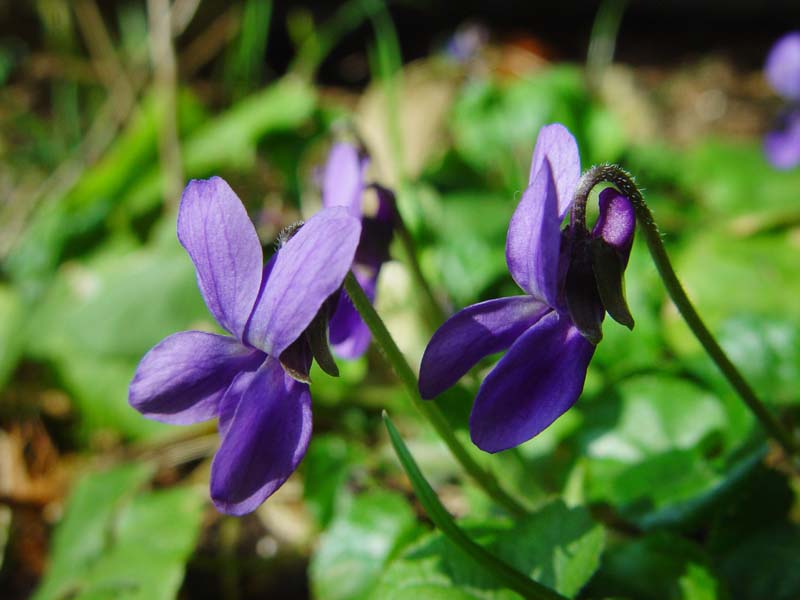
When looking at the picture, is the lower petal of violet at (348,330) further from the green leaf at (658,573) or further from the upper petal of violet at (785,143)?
the upper petal of violet at (785,143)

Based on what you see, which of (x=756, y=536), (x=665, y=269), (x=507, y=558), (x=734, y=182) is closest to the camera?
(x=665, y=269)

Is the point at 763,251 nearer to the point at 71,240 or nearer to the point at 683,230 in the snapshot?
the point at 683,230

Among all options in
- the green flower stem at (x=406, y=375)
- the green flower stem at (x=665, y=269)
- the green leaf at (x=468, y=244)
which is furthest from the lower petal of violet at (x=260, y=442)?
the green leaf at (x=468, y=244)

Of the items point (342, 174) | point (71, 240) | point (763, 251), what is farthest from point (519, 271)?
point (71, 240)

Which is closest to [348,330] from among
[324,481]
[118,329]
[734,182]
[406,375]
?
[406,375]

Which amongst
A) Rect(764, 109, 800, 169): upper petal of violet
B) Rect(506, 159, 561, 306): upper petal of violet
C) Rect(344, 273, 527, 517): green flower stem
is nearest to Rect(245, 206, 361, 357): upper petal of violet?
Rect(344, 273, 527, 517): green flower stem

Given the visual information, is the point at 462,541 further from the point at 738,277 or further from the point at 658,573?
the point at 738,277

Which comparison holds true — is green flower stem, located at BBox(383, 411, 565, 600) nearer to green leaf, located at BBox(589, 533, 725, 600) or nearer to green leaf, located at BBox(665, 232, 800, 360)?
green leaf, located at BBox(589, 533, 725, 600)
